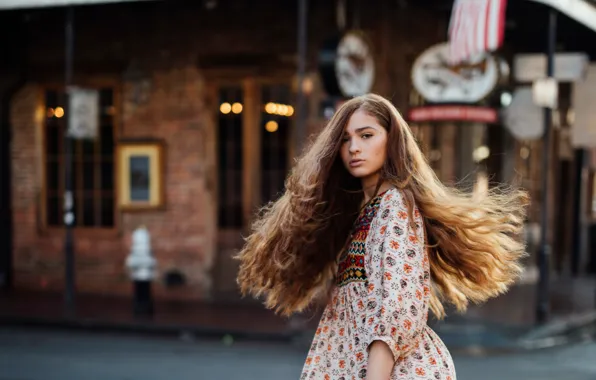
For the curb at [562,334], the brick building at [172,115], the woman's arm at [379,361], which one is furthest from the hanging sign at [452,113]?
the woman's arm at [379,361]

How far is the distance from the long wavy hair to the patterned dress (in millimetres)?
132

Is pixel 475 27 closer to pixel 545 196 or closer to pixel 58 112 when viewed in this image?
pixel 545 196

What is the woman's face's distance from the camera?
2.54 meters

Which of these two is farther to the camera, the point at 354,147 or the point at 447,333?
the point at 447,333

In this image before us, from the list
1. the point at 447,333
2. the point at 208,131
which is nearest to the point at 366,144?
the point at 447,333

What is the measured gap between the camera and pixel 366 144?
8.34 ft

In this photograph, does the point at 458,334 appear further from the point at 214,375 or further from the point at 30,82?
the point at 30,82

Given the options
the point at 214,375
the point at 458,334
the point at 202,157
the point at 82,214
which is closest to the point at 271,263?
the point at 214,375

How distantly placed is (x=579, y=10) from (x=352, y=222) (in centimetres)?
1034

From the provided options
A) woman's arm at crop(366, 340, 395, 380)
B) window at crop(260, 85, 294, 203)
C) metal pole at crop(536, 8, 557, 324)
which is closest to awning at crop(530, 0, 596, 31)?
metal pole at crop(536, 8, 557, 324)

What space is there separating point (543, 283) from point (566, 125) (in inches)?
337

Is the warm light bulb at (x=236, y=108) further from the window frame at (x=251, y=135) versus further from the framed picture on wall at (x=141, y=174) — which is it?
the framed picture on wall at (x=141, y=174)

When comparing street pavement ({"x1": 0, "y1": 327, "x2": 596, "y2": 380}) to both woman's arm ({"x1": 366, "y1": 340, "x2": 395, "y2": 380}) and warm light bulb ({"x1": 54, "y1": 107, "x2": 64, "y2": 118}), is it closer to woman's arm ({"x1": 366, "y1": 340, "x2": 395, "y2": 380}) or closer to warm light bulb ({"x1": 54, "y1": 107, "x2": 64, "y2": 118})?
warm light bulb ({"x1": 54, "y1": 107, "x2": 64, "y2": 118})

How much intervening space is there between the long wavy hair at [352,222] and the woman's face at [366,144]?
0.07 ft
